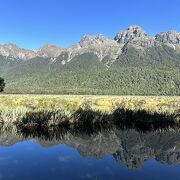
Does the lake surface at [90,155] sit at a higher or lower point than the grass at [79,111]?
lower

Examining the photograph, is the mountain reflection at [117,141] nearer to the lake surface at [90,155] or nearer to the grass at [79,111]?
the lake surface at [90,155]

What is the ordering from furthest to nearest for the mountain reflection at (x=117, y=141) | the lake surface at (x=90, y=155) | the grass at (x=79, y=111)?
1. the grass at (x=79, y=111)
2. the mountain reflection at (x=117, y=141)
3. the lake surface at (x=90, y=155)

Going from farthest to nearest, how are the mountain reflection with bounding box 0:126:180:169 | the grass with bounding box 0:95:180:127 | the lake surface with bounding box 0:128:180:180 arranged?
the grass with bounding box 0:95:180:127 → the mountain reflection with bounding box 0:126:180:169 → the lake surface with bounding box 0:128:180:180

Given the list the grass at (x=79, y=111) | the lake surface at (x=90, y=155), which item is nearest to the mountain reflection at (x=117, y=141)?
the lake surface at (x=90, y=155)

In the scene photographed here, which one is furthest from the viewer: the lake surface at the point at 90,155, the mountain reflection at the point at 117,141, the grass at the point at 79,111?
the grass at the point at 79,111

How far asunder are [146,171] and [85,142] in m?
8.33

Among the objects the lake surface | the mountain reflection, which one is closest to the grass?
the mountain reflection

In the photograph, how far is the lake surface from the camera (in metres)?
17.6

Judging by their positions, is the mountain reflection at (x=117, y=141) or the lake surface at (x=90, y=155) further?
the mountain reflection at (x=117, y=141)

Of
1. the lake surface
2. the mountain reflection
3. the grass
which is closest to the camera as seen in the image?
the lake surface

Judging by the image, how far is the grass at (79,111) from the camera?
33.4 metres

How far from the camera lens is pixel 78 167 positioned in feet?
61.7

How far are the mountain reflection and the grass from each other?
9.23 feet

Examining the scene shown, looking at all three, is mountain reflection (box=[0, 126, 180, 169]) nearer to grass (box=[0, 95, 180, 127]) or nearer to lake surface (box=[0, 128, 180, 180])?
lake surface (box=[0, 128, 180, 180])
